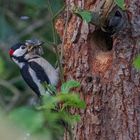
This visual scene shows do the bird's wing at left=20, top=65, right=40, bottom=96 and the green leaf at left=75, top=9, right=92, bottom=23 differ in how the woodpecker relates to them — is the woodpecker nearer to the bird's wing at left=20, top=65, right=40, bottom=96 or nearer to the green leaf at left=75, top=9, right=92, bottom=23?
the bird's wing at left=20, top=65, right=40, bottom=96

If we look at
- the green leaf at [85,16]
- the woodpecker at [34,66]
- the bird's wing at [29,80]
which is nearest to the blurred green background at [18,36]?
the woodpecker at [34,66]

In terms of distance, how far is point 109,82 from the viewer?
277cm

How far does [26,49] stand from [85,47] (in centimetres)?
121

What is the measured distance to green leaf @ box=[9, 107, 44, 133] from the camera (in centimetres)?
129

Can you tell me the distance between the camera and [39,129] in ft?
4.36

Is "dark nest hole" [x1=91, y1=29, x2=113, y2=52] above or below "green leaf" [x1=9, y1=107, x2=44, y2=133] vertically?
below

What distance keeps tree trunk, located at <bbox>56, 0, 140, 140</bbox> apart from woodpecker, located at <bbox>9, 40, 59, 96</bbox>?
0.65m

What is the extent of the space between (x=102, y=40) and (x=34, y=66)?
1.03 meters

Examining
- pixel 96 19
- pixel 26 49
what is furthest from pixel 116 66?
pixel 26 49

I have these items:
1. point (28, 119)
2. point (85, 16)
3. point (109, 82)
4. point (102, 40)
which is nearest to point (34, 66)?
point (102, 40)

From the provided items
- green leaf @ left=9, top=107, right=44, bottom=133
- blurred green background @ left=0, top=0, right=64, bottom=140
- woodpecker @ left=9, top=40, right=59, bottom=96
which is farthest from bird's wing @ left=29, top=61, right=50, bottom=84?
green leaf @ left=9, top=107, right=44, bottom=133

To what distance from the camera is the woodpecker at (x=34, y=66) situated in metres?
3.69

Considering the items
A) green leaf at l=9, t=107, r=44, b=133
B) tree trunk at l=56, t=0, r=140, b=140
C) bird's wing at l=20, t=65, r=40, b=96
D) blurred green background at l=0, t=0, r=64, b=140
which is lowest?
blurred green background at l=0, t=0, r=64, b=140

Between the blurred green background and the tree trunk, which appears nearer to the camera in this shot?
the tree trunk
